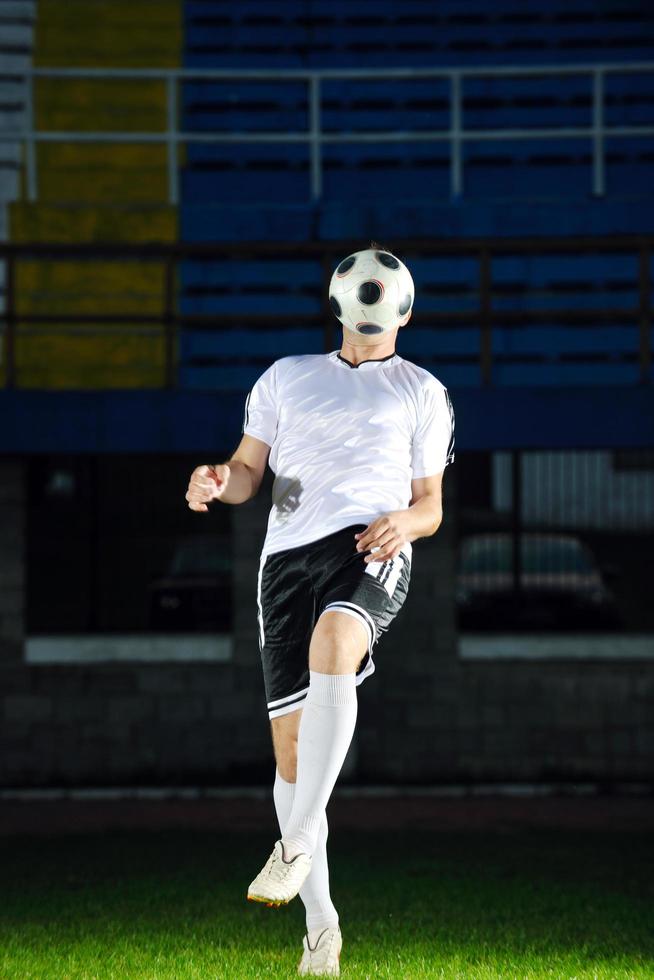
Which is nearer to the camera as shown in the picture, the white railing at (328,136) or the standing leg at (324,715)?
the standing leg at (324,715)

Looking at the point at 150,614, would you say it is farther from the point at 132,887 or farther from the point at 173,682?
the point at 132,887

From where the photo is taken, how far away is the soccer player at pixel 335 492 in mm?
4410

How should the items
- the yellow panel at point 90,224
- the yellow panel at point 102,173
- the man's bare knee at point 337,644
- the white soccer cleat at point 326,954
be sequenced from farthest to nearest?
the yellow panel at point 102,173
the yellow panel at point 90,224
the white soccer cleat at point 326,954
the man's bare knee at point 337,644

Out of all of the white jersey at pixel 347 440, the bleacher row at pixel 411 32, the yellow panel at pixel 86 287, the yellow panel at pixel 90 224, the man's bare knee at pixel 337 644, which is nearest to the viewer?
the man's bare knee at pixel 337 644

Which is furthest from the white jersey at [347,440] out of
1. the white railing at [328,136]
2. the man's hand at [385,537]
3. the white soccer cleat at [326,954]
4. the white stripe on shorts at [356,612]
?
the white railing at [328,136]

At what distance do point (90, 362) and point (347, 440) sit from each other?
32.6 feet

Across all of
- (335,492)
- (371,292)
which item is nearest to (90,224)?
(371,292)

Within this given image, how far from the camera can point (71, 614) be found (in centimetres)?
1246

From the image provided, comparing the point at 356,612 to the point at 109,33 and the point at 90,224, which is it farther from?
the point at 109,33

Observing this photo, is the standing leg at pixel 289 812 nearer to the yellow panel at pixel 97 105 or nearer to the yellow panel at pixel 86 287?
the yellow panel at pixel 86 287

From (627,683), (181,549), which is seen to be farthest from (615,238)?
(181,549)

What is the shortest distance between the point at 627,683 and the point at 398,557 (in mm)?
7943

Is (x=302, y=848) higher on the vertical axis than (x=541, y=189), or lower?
lower

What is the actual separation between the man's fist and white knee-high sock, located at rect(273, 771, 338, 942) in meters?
0.91
